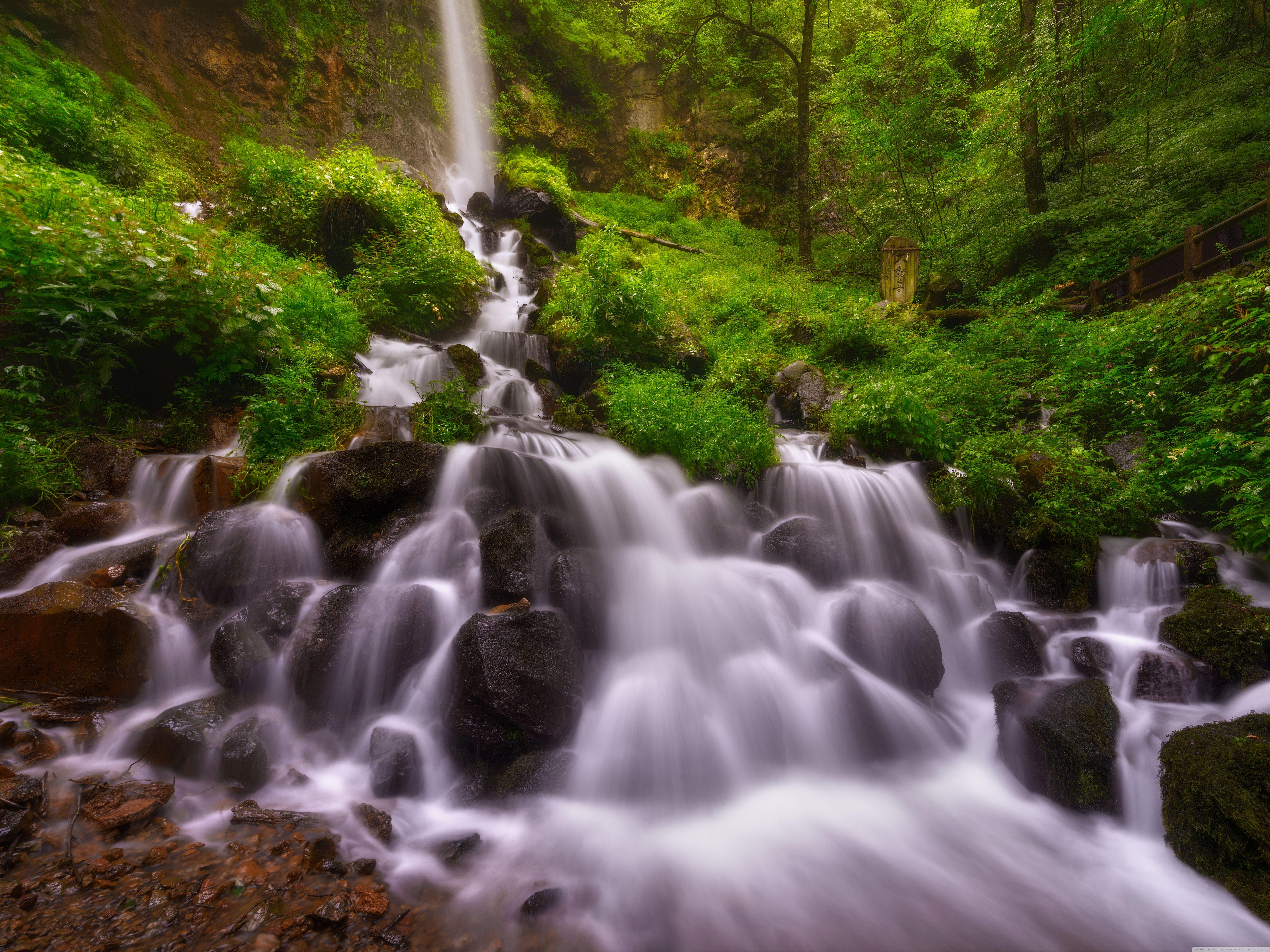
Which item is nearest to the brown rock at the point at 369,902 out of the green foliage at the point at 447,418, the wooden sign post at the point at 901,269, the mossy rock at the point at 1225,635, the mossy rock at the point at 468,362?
the green foliage at the point at 447,418

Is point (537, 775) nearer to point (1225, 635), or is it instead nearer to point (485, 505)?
point (485, 505)

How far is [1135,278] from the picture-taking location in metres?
8.40

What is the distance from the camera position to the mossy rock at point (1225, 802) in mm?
2484

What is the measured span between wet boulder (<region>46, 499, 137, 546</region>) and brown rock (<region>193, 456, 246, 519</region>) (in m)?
0.54

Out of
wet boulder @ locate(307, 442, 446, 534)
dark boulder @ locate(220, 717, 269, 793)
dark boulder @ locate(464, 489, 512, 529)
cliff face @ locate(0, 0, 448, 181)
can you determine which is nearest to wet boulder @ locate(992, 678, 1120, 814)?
dark boulder @ locate(464, 489, 512, 529)

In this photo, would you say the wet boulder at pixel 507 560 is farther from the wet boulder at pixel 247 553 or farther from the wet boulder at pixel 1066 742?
the wet boulder at pixel 1066 742

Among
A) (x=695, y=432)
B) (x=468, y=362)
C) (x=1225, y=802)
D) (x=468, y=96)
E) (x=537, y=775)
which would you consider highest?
(x=468, y=96)

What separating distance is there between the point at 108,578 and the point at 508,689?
3614 mm

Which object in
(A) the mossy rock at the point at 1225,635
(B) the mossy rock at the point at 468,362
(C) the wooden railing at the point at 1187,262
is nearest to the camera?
(A) the mossy rock at the point at 1225,635

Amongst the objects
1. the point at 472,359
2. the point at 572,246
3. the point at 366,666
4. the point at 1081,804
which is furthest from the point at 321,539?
the point at 572,246

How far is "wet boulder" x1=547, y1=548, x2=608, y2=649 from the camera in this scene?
4.23 m

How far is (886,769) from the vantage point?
3.80 m

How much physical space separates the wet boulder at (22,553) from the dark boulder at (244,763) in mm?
2648

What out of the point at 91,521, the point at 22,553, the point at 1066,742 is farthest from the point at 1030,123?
the point at 22,553
